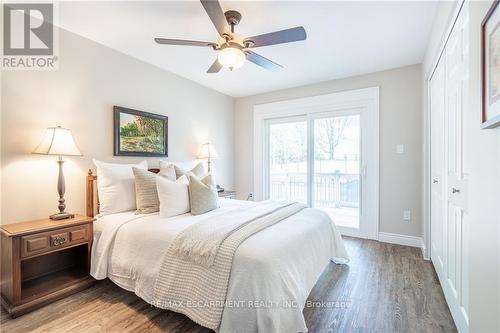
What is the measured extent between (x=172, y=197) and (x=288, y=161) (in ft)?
8.38

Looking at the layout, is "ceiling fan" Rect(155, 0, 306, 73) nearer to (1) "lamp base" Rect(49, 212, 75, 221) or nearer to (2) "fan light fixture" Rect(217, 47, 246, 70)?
(2) "fan light fixture" Rect(217, 47, 246, 70)

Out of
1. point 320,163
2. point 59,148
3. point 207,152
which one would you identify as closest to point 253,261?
point 59,148

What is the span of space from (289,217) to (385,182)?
1993 millimetres

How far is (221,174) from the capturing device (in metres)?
4.47

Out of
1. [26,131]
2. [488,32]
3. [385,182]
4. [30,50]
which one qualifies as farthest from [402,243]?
[30,50]

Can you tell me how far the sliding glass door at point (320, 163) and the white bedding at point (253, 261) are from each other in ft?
4.70

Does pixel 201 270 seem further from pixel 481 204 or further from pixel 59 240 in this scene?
pixel 481 204

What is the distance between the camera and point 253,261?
1397 millimetres

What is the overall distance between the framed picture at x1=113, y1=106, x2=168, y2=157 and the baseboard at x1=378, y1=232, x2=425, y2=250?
3337 millimetres

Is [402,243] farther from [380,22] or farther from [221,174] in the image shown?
[221,174]

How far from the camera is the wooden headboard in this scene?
248 centimetres

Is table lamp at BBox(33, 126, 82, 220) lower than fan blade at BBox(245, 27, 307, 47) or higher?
lower

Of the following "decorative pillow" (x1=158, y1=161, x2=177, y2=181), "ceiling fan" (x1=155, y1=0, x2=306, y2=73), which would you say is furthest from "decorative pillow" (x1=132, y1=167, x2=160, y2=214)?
"ceiling fan" (x1=155, y1=0, x2=306, y2=73)

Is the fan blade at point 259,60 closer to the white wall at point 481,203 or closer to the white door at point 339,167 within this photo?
the white wall at point 481,203
